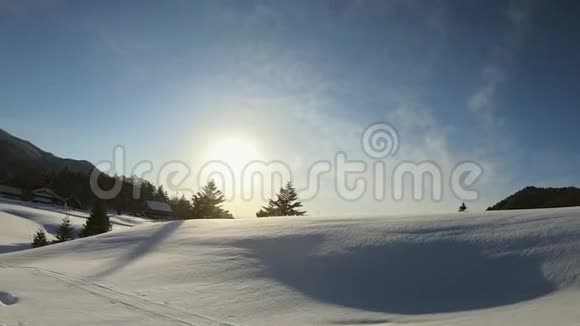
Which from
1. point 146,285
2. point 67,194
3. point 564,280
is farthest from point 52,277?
point 67,194

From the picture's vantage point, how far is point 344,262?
10125 millimetres

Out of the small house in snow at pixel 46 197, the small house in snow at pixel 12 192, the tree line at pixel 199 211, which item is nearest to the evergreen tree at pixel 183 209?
the tree line at pixel 199 211

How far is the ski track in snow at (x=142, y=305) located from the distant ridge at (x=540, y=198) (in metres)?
39.2

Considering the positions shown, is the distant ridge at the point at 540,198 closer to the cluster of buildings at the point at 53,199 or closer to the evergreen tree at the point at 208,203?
the evergreen tree at the point at 208,203

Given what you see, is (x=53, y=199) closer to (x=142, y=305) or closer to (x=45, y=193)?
(x=45, y=193)

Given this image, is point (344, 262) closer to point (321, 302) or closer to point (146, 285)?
point (321, 302)

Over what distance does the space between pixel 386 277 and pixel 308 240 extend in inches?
159

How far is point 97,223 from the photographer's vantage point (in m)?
37.2

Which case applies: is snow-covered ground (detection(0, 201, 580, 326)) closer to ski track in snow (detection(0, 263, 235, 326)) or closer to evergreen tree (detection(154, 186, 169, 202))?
ski track in snow (detection(0, 263, 235, 326))

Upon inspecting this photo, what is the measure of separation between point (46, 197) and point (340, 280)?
9242cm

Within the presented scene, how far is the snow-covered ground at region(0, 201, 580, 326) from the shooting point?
21.6ft

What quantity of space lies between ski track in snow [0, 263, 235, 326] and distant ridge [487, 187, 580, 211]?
3918 centimetres

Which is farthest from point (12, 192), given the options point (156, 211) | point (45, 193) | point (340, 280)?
point (340, 280)

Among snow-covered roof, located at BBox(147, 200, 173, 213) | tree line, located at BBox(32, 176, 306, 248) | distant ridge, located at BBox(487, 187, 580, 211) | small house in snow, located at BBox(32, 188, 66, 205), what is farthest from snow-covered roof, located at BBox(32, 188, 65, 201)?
distant ridge, located at BBox(487, 187, 580, 211)
